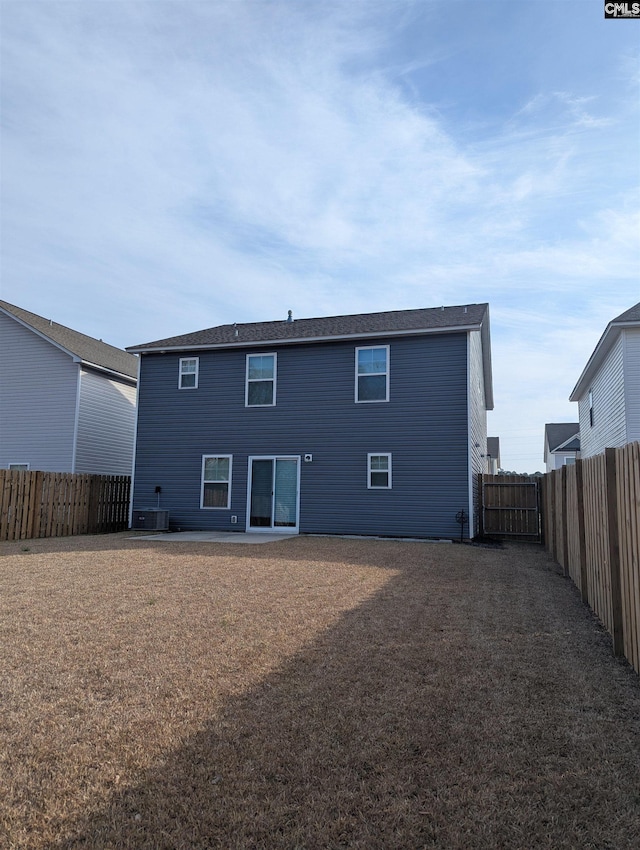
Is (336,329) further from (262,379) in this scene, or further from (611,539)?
(611,539)

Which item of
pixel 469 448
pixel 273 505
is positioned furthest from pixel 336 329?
pixel 273 505

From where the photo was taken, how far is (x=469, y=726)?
10.1ft

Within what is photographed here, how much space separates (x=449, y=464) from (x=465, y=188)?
20.4 feet

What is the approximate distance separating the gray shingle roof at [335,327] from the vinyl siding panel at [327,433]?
1.17ft

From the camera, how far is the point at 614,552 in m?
4.88

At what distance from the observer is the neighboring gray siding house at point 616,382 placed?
12.8 meters

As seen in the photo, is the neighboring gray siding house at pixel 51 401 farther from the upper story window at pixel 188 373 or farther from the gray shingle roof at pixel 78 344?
the upper story window at pixel 188 373

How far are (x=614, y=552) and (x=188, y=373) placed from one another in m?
13.4

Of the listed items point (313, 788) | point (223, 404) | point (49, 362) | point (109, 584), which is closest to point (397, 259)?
point (223, 404)

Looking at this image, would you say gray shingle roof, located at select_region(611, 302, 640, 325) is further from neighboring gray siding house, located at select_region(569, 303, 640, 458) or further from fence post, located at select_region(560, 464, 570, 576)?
fence post, located at select_region(560, 464, 570, 576)

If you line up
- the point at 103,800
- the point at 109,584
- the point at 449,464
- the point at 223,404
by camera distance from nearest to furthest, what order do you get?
the point at 103,800 < the point at 109,584 < the point at 449,464 < the point at 223,404

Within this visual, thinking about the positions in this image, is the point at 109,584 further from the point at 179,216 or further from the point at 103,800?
the point at 179,216
